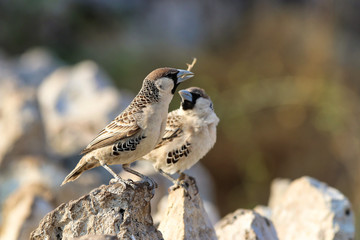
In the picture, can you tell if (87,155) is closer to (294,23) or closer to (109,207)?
(109,207)

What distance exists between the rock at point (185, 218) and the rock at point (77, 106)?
13.7ft

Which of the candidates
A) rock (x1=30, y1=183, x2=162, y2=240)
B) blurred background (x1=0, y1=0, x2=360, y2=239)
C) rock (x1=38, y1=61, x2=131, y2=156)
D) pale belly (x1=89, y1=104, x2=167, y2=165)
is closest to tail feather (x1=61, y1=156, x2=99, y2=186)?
pale belly (x1=89, y1=104, x2=167, y2=165)

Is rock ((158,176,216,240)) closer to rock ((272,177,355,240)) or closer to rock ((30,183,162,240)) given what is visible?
rock ((30,183,162,240))

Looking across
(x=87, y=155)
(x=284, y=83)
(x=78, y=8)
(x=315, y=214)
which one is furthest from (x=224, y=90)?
(x=87, y=155)

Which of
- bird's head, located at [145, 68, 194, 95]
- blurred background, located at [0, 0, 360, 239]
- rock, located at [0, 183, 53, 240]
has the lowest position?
blurred background, located at [0, 0, 360, 239]

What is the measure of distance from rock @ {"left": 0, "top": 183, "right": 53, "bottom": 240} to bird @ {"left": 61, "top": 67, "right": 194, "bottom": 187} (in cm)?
112

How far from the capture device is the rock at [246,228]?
4.70 m

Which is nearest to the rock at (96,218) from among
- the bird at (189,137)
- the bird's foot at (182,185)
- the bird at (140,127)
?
the bird at (140,127)

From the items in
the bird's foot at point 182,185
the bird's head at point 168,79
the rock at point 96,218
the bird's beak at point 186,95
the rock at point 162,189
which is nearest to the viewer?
the rock at point 96,218

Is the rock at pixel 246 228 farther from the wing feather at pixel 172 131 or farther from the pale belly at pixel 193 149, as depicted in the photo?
the wing feather at pixel 172 131

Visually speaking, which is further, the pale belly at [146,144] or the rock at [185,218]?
the rock at [185,218]

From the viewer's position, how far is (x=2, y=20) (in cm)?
1584

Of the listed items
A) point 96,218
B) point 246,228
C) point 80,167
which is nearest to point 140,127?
point 80,167

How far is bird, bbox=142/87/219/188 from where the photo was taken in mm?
4914
